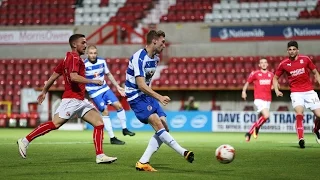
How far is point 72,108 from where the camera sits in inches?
491

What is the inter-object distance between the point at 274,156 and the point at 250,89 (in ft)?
48.8

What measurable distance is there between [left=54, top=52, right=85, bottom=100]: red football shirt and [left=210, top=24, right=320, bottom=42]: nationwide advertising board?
1992 centimetres

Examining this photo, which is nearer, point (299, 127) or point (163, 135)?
point (163, 135)

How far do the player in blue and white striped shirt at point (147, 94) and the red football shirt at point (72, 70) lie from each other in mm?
1163

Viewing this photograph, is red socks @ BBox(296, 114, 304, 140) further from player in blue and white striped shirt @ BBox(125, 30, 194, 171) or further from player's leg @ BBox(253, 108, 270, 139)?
player in blue and white striped shirt @ BBox(125, 30, 194, 171)

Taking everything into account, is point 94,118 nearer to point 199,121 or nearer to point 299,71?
point 299,71

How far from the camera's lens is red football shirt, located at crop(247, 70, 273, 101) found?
68.6ft

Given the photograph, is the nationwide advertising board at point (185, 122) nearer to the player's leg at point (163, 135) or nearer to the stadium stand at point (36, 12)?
the stadium stand at point (36, 12)

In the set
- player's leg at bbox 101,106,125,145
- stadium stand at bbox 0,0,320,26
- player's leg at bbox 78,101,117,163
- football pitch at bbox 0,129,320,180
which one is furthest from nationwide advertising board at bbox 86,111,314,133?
player's leg at bbox 78,101,117,163

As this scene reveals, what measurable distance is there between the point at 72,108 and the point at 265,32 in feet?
66.8

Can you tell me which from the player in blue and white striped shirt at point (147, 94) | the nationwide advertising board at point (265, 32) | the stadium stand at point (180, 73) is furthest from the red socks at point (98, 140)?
the nationwide advertising board at point (265, 32)

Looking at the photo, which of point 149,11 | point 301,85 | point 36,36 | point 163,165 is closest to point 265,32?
point 149,11

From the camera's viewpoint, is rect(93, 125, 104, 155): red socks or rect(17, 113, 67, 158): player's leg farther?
rect(17, 113, 67, 158): player's leg

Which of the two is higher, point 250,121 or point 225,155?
point 225,155
